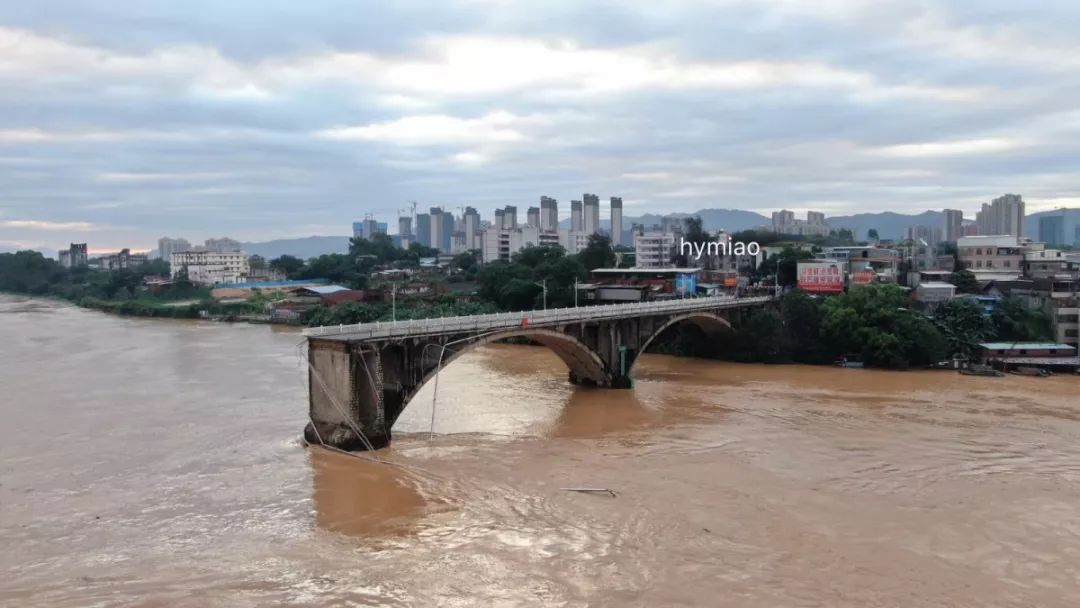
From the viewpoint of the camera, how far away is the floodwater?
11.2m

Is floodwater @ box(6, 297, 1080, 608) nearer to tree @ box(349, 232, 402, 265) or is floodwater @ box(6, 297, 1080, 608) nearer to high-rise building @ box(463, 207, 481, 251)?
tree @ box(349, 232, 402, 265)

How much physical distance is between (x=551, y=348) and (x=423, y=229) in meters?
161

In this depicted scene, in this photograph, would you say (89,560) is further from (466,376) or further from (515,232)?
(515,232)

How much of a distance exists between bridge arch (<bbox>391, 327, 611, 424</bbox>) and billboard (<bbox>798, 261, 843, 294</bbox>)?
59.1ft

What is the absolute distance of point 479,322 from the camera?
21750 mm

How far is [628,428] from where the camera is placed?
853 inches

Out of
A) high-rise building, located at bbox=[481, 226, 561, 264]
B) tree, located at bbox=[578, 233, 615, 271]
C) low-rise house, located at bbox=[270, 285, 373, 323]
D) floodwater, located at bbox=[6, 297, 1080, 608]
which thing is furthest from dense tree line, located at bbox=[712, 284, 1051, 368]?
high-rise building, located at bbox=[481, 226, 561, 264]

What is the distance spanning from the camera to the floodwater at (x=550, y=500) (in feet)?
36.7

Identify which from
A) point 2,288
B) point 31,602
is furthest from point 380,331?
point 2,288

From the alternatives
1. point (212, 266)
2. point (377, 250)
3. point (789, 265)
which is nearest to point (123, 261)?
point (212, 266)

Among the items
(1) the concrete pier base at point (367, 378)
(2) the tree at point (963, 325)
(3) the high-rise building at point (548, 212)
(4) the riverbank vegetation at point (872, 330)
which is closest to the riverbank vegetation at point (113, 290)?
(4) the riverbank vegetation at point (872, 330)

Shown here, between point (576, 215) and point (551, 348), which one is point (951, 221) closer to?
point (576, 215)

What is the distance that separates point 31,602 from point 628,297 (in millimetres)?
37820

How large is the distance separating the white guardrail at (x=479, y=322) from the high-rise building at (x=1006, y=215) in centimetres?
8927
